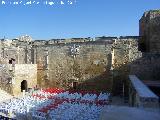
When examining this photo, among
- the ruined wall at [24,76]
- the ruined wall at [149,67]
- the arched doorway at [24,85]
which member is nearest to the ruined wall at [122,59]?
the ruined wall at [149,67]

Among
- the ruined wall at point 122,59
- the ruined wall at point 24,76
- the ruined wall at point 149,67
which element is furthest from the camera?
the ruined wall at point 24,76

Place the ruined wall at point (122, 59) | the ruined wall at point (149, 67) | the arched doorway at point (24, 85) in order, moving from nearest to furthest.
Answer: the ruined wall at point (149, 67), the ruined wall at point (122, 59), the arched doorway at point (24, 85)

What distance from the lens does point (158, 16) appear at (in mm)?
25844

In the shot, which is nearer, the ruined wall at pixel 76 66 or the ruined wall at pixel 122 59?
the ruined wall at pixel 122 59

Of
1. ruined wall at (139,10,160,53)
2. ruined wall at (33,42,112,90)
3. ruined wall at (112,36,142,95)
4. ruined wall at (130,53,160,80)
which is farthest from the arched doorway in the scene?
ruined wall at (139,10,160,53)

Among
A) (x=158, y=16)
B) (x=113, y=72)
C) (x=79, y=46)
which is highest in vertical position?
(x=158, y=16)

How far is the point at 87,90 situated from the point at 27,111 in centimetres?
1052

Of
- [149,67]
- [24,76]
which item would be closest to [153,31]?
[149,67]

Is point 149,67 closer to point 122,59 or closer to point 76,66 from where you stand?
point 122,59

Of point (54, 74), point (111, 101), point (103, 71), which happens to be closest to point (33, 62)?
point (54, 74)

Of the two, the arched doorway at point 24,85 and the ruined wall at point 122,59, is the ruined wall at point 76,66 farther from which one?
the arched doorway at point 24,85

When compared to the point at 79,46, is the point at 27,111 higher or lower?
lower

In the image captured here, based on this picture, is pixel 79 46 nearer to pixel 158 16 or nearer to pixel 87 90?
pixel 87 90

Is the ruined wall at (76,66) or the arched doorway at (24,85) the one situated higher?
the ruined wall at (76,66)
